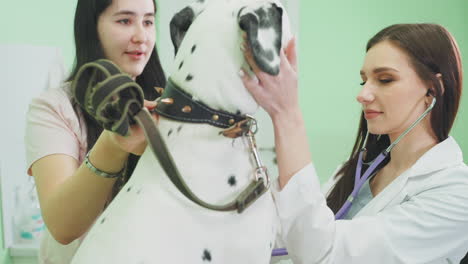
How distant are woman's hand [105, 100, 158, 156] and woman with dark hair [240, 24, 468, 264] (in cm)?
28

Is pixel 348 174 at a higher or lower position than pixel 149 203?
lower

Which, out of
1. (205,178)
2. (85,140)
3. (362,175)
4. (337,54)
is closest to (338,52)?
(337,54)

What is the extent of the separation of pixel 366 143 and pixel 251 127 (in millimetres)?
935

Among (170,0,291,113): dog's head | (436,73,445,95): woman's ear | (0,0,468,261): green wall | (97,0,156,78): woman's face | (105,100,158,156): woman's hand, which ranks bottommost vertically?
(0,0,468,261): green wall

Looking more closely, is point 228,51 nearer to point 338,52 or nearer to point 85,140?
point 85,140

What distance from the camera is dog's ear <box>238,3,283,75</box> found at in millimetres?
774

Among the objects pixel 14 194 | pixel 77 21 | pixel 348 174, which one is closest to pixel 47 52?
pixel 14 194

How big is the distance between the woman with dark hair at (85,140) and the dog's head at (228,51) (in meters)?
0.11

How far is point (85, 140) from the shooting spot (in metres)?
1.12

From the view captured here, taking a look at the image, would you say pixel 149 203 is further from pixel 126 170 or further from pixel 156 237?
pixel 126 170

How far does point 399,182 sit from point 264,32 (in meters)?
0.75

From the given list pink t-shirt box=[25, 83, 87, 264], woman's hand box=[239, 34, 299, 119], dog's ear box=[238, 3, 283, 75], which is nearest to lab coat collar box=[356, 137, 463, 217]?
woman's hand box=[239, 34, 299, 119]

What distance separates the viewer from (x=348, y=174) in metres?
1.56

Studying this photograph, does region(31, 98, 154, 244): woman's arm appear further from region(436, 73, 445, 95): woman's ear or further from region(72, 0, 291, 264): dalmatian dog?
region(436, 73, 445, 95): woman's ear
